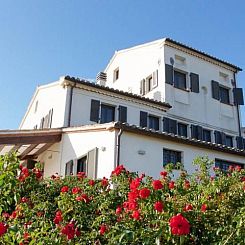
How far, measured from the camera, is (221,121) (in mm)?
23609

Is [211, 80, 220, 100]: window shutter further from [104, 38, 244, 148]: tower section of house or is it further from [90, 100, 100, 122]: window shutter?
[90, 100, 100, 122]: window shutter

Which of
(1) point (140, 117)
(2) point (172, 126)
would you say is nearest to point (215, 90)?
(2) point (172, 126)

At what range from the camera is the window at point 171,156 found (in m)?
15.3

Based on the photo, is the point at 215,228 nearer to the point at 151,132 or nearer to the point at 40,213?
the point at 40,213

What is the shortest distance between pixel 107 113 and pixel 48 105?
3.61 metres

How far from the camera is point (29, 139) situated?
49.2 feet

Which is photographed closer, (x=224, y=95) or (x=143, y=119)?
(x=143, y=119)

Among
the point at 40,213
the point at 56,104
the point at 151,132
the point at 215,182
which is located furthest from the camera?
the point at 56,104

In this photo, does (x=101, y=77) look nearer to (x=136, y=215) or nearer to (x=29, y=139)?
(x=29, y=139)

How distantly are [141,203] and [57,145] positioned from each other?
1289 centimetres

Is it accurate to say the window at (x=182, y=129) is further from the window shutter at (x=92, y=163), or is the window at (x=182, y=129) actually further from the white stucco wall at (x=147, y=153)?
the window shutter at (x=92, y=163)

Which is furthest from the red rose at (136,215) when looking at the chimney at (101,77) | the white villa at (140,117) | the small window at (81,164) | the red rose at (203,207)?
the chimney at (101,77)

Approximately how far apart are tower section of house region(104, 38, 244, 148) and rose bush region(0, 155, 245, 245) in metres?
14.6

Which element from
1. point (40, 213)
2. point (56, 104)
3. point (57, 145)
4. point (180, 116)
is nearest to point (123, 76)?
point (180, 116)
